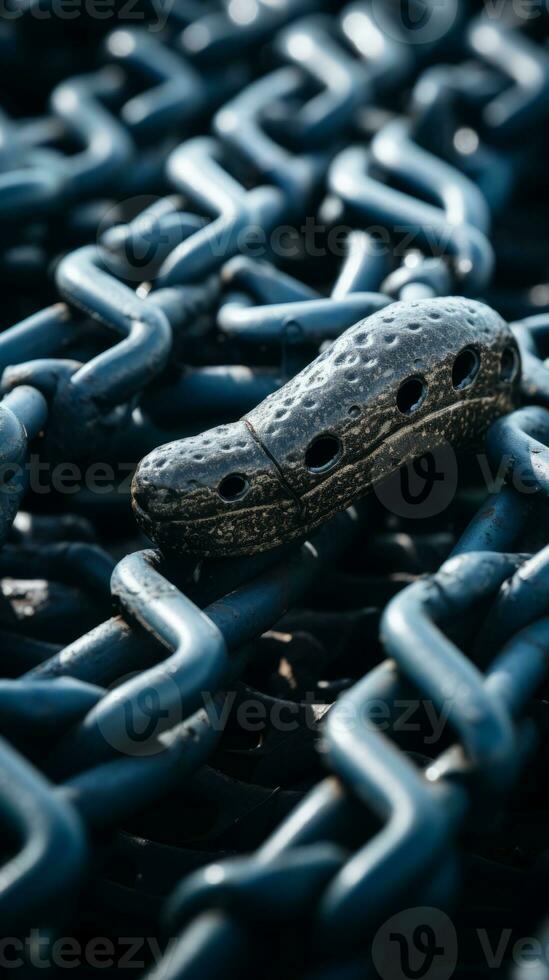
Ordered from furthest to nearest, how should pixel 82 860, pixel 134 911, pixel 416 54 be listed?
→ pixel 416 54 < pixel 134 911 < pixel 82 860

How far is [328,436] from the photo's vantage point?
0.96m

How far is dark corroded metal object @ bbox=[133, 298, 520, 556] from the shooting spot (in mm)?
932

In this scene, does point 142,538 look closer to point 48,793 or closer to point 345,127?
point 48,793

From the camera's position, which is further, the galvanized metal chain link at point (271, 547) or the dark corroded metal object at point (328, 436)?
the dark corroded metal object at point (328, 436)

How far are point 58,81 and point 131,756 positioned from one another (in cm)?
149

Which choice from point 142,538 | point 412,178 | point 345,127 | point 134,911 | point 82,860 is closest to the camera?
point 82,860

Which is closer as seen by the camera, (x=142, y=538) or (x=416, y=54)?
(x=142, y=538)

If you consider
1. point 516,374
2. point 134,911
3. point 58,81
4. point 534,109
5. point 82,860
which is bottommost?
point 134,911

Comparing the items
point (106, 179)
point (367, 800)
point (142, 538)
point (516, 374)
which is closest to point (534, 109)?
point (106, 179)

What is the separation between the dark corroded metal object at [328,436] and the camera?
3.06 ft

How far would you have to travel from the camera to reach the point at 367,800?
0.73 m

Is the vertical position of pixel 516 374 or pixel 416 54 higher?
pixel 416 54

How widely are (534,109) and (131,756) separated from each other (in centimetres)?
136

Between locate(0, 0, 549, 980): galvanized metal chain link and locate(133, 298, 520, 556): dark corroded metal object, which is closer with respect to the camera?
locate(0, 0, 549, 980): galvanized metal chain link
